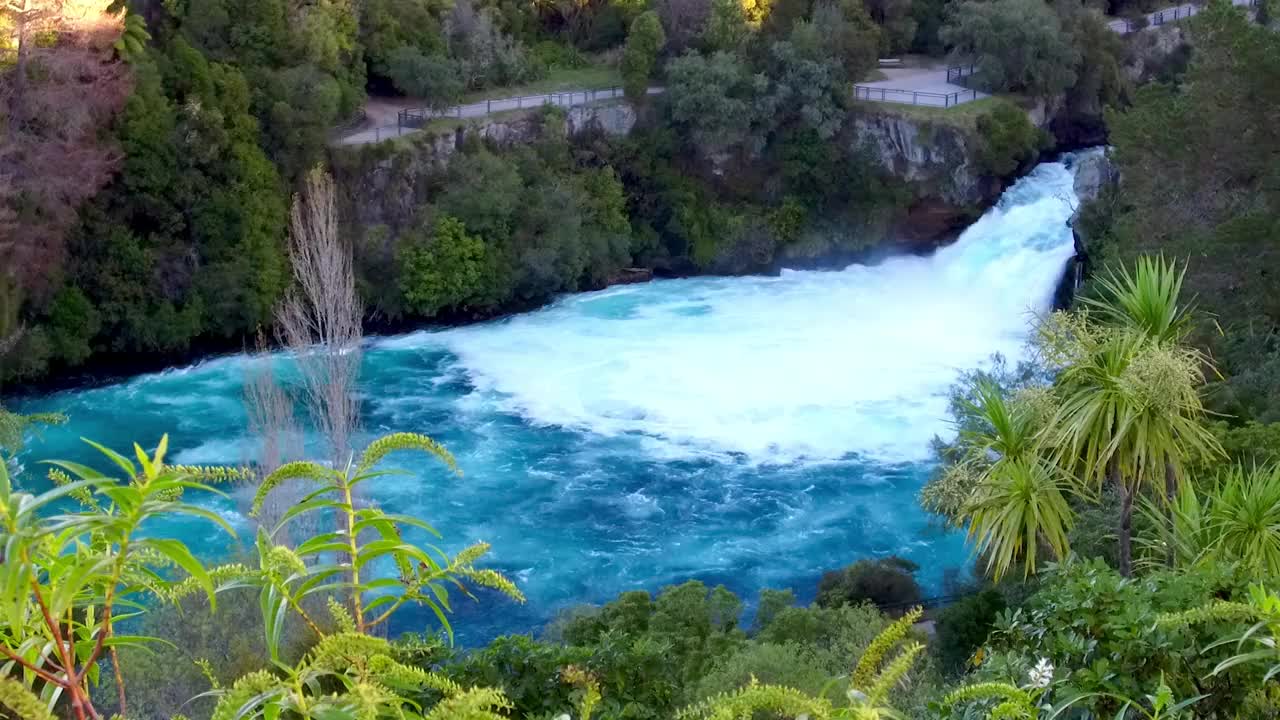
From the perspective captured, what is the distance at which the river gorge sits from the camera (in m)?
24.1

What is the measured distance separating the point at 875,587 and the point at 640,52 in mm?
26033

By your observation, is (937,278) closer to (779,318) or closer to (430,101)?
(779,318)

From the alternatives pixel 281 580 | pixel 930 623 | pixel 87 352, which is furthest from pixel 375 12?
pixel 281 580

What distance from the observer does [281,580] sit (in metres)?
4.12

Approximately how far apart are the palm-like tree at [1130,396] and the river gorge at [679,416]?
12562 millimetres

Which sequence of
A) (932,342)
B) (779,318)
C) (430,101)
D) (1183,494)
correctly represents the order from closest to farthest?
(1183,494), (932,342), (779,318), (430,101)

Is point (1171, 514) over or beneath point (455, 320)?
over

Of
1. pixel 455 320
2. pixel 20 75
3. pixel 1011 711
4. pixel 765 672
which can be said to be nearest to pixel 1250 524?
pixel 765 672

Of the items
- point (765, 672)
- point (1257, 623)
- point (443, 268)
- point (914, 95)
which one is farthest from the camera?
point (914, 95)

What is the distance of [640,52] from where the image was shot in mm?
42500

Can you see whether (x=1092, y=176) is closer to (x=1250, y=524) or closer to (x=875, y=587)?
(x=875, y=587)

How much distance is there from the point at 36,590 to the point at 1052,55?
4341cm

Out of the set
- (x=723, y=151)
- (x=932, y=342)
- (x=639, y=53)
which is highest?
(x=639, y=53)

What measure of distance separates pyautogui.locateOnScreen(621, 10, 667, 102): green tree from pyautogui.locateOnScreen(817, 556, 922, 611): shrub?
81.7 ft
